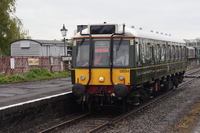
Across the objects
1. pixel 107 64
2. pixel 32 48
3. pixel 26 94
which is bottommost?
pixel 26 94

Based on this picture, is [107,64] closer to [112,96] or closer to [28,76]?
[112,96]

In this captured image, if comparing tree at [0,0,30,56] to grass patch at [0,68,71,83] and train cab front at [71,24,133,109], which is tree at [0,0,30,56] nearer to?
grass patch at [0,68,71,83]

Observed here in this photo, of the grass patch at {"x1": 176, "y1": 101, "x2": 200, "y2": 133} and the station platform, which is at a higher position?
the station platform

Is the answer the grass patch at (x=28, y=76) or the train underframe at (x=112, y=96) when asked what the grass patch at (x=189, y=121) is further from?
the grass patch at (x=28, y=76)

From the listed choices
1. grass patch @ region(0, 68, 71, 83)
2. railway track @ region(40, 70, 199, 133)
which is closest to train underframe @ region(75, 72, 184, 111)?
railway track @ region(40, 70, 199, 133)

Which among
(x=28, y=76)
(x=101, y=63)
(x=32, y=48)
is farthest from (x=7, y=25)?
(x=101, y=63)

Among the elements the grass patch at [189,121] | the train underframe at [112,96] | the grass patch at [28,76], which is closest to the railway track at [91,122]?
the train underframe at [112,96]

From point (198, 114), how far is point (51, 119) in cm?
514

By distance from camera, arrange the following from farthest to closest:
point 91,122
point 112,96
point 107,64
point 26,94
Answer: point 26,94, point 112,96, point 107,64, point 91,122

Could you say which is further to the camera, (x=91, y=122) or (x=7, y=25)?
(x=7, y=25)

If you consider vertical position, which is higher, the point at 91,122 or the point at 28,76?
the point at 28,76

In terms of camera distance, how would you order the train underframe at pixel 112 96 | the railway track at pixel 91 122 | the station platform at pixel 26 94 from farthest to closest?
1. the train underframe at pixel 112 96
2. the station platform at pixel 26 94
3. the railway track at pixel 91 122

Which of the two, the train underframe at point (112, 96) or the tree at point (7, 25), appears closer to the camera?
the train underframe at point (112, 96)

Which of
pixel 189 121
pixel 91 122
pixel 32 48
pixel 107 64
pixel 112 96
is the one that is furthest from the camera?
pixel 32 48
